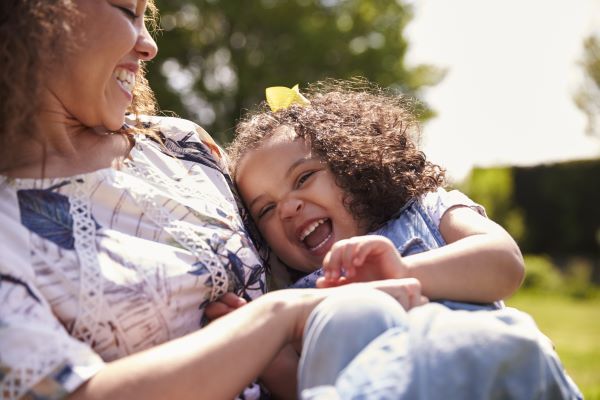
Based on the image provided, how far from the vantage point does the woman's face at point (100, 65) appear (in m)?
1.73

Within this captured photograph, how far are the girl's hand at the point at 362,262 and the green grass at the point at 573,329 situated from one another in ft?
13.8

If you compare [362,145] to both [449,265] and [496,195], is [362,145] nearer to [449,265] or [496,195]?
[449,265]

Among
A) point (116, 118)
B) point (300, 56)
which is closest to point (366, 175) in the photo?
point (116, 118)

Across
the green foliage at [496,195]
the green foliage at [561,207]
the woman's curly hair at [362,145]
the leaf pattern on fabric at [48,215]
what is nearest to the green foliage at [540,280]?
the green foliage at [496,195]

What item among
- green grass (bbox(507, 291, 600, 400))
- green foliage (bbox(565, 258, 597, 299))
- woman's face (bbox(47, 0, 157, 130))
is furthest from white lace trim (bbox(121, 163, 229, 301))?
green foliage (bbox(565, 258, 597, 299))

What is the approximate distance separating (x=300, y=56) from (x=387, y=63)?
1.71 metres

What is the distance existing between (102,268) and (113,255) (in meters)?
0.05

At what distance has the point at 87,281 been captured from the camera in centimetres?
150

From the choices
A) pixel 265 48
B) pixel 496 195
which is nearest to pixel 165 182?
pixel 265 48

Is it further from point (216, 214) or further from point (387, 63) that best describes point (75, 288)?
point (387, 63)

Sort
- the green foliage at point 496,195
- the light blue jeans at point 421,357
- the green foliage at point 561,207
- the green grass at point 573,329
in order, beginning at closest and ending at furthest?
the light blue jeans at point 421,357, the green grass at point 573,329, the green foliage at point 496,195, the green foliage at point 561,207

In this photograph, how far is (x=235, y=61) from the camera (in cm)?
1459

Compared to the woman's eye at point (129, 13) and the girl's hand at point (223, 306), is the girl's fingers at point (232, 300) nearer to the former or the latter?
the girl's hand at point (223, 306)

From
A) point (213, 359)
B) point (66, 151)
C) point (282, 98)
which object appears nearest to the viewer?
point (213, 359)
